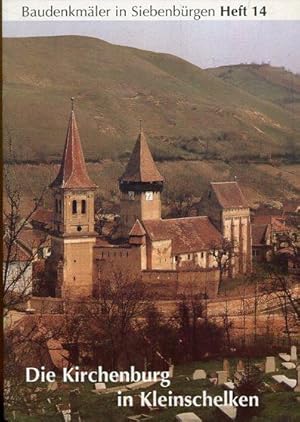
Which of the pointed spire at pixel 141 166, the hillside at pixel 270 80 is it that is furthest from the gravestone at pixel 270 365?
the hillside at pixel 270 80

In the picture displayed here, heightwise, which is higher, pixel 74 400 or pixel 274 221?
pixel 274 221

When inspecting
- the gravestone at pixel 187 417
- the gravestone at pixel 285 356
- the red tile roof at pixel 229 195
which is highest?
the red tile roof at pixel 229 195

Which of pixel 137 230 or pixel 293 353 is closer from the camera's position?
pixel 293 353

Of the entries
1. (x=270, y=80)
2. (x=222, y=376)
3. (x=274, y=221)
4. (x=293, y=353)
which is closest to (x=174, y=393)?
(x=222, y=376)

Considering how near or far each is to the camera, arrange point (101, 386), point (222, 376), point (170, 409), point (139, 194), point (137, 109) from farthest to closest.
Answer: point (139, 194) < point (137, 109) < point (222, 376) < point (101, 386) < point (170, 409)

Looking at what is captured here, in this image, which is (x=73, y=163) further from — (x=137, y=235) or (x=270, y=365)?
(x=270, y=365)

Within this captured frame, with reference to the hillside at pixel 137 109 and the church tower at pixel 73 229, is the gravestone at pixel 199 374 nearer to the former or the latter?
the church tower at pixel 73 229
